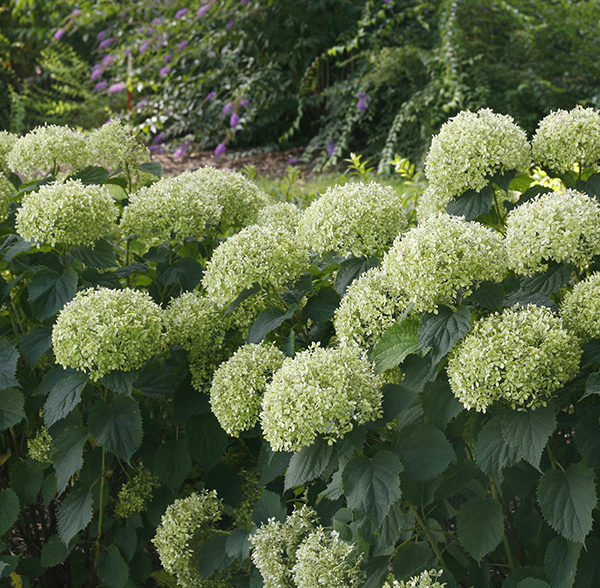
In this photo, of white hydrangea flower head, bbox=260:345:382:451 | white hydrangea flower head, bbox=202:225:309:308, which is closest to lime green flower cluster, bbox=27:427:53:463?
white hydrangea flower head, bbox=202:225:309:308

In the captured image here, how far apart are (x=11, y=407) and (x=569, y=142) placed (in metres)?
1.64

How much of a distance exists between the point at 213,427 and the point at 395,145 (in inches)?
235

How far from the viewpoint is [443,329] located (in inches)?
57.1

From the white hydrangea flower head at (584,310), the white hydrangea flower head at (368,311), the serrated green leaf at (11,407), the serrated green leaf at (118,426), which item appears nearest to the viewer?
the white hydrangea flower head at (584,310)

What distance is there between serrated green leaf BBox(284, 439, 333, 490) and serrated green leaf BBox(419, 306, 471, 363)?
0.28m

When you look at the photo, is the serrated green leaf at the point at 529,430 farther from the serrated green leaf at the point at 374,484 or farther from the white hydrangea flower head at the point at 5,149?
the white hydrangea flower head at the point at 5,149

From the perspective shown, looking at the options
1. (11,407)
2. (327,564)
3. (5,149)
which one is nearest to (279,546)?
(327,564)

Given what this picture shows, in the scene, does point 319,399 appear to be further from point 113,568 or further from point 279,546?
point 113,568

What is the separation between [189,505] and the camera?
6.57 ft

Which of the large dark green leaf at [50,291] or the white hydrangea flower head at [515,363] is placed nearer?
the white hydrangea flower head at [515,363]

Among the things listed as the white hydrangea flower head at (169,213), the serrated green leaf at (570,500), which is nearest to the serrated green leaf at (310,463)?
the serrated green leaf at (570,500)

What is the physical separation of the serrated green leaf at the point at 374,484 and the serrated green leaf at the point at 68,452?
79 centimetres

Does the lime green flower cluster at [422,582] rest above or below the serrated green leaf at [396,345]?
below

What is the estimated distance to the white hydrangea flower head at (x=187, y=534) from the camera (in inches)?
76.6
